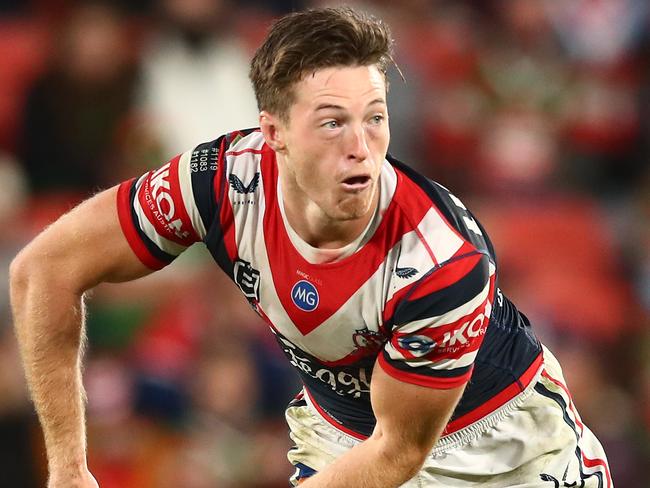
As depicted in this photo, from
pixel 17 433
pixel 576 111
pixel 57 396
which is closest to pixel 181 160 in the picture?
pixel 57 396

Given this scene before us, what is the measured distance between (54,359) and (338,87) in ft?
3.94

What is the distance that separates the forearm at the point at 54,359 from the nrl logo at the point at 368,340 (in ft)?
2.66

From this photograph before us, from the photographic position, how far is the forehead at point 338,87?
309 cm

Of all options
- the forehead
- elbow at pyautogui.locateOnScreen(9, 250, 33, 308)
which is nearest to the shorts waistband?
the forehead

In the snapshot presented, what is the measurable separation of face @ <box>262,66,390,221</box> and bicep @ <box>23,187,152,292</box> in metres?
0.61

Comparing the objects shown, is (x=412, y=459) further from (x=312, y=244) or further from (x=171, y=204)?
(x=171, y=204)

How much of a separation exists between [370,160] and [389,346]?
19.0 inches

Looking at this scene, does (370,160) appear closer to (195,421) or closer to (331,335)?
(331,335)

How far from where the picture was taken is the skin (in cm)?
311

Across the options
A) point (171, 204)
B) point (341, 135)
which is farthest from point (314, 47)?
point (171, 204)

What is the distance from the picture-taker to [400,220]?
10.6ft

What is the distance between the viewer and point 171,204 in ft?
11.3

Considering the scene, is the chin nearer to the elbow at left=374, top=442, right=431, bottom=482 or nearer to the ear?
the ear

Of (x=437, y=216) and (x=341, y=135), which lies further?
(x=437, y=216)
